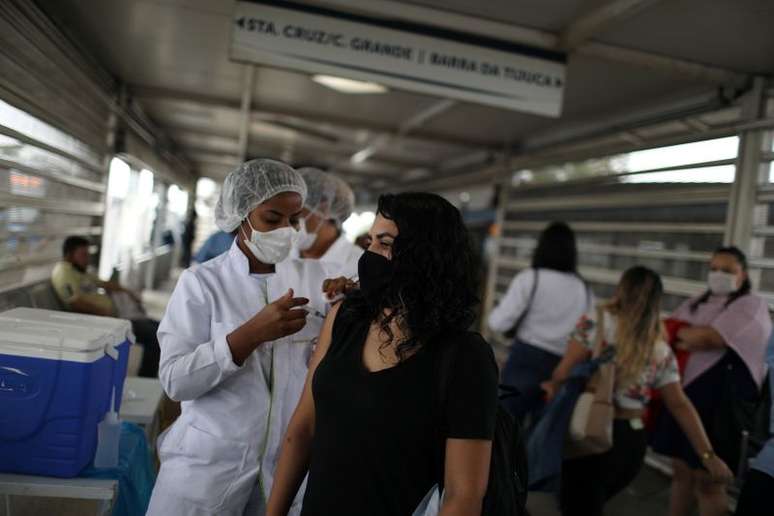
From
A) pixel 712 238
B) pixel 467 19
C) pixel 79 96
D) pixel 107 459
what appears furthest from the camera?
pixel 79 96

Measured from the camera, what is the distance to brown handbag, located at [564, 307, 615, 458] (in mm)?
2943

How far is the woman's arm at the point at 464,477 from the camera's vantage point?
1377 millimetres

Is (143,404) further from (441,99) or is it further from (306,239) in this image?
(441,99)

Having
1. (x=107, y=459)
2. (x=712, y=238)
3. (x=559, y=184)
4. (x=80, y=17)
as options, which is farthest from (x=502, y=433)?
(x=559, y=184)

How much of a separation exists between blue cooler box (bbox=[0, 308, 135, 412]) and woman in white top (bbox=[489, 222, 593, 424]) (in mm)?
2507

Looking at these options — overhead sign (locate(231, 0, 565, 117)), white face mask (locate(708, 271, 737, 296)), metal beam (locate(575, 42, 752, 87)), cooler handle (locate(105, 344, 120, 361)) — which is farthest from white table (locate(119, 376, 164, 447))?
metal beam (locate(575, 42, 752, 87))

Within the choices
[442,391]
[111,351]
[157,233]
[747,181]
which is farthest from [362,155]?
[442,391]

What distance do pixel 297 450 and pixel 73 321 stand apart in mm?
1333

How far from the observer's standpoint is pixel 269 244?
2041 millimetres

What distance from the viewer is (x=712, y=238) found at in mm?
4949

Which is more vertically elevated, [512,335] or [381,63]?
[381,63]

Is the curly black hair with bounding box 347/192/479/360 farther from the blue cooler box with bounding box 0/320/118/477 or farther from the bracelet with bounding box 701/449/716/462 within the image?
the bracelet with bounding box 701/449/716/462

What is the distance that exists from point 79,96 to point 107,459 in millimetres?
4408

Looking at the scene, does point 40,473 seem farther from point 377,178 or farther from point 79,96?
point 377,178
